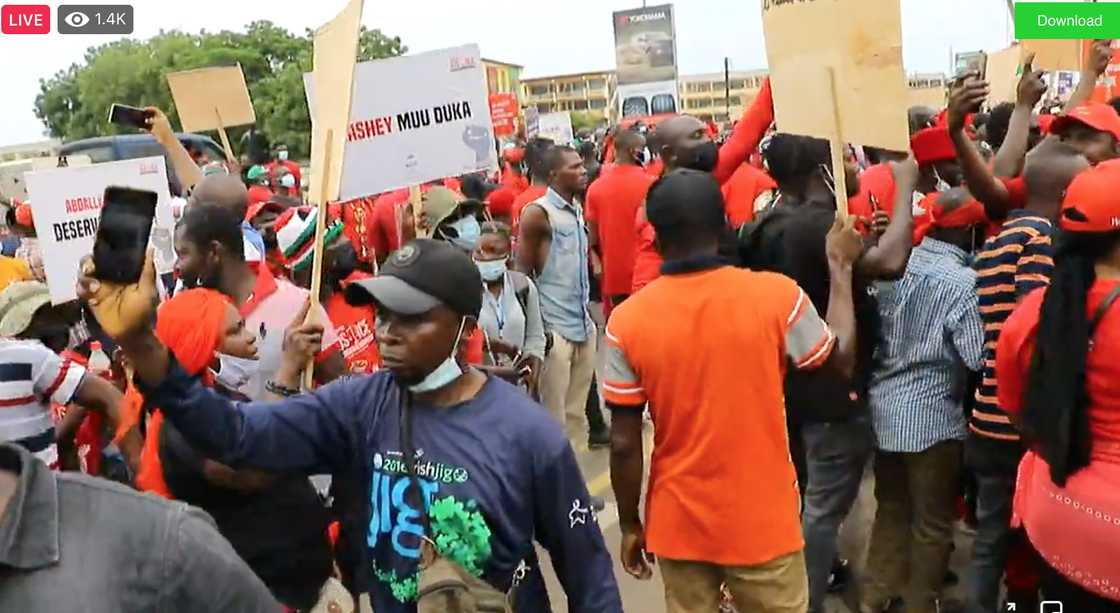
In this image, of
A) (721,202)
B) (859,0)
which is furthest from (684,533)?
(859,0)

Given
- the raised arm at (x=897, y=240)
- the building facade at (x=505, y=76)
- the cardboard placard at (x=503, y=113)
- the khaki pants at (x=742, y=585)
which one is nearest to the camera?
the khaki pants at (x=742, y=585)

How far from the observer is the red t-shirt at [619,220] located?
6715mm

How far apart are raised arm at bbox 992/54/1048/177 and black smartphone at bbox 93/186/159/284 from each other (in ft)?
12.0

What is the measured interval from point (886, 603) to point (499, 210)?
5.07m

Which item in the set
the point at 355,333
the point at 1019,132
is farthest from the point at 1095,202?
the point at 355,333

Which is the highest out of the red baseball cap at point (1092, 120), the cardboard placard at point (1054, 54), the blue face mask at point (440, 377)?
the cardboard placard at point (1054, 54)

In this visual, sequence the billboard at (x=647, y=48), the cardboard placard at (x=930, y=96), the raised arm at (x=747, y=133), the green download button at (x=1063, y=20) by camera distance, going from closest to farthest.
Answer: the raised arm at (x=747, y=133)
the green download button at (x=1063, y=20)
the cardboard placard at (x=930, y=96)
the billboard at (x=647, y=48)

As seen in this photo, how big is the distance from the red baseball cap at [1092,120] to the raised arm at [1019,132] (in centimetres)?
33

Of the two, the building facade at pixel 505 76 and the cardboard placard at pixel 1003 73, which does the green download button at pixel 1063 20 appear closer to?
the cardboard placard at pixel 1003 73

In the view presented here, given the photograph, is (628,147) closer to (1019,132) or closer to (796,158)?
(1019,132)

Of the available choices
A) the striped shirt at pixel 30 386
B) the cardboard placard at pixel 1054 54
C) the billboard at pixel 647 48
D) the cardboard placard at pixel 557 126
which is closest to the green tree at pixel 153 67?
the billboard at pixel 647 48

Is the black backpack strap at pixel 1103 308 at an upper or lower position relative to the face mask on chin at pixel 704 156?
lower

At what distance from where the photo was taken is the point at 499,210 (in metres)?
8.57

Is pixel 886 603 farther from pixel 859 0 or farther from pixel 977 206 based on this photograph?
pixel 859 0
